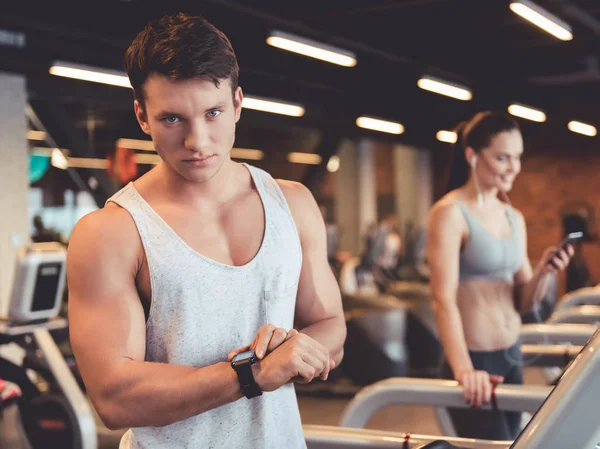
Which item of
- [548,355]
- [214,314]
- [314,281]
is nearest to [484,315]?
[548,355]

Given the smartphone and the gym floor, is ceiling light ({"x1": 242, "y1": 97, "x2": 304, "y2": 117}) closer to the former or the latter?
the gym floor

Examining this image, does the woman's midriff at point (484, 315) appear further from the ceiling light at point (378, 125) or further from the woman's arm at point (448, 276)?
the ceiling light at point (378, 125)

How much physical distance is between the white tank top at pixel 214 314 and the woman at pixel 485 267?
1.19 metres

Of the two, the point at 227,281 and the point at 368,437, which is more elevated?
the point at 227,281

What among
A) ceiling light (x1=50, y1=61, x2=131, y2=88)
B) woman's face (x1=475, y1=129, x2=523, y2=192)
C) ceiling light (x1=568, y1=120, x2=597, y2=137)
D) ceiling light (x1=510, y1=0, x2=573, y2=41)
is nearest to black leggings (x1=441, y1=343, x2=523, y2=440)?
woman's face (x1=475, y1=129, x2=523, y2=192)

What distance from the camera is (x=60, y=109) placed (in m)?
7.56

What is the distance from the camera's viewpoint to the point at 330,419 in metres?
5.89

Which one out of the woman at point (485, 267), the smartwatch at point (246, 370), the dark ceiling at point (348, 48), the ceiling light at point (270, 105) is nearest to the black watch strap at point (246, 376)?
the smartwatch at point (246, 370)

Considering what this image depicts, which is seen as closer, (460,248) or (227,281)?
(227,281)

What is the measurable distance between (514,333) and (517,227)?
359 mm

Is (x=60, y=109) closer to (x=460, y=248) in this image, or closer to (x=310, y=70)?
(x=310, y=70)

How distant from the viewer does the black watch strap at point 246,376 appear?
3.84ft

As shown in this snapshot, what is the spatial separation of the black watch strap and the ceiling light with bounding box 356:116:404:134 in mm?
9638

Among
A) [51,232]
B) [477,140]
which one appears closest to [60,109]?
[51,232]
